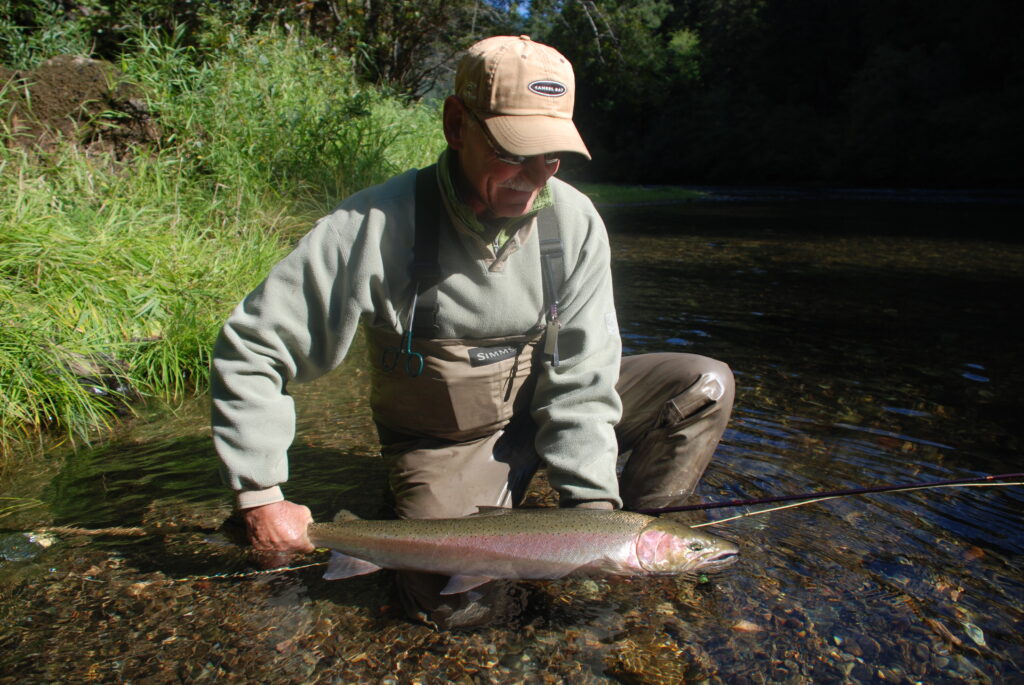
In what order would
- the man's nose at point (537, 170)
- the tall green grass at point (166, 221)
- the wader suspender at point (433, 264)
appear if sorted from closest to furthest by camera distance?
1. the man's nose at point (537, 170)
2. the wader suspender at point (433, 264)
3. the tall green grass at point (166, 221)

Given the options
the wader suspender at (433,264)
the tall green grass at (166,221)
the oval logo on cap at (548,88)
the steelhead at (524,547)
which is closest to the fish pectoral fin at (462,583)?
the steelhead at (524,547)

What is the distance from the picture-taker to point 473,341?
2852 millimetres

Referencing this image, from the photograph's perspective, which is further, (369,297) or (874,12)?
(874,12)

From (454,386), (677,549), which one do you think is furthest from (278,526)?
(677,549)

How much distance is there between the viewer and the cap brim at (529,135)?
242 cm

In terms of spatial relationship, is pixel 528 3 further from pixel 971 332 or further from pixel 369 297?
pixel 369 297

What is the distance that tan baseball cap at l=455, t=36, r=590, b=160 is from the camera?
244 cm

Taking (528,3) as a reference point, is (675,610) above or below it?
below

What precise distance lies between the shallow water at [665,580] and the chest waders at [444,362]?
0.66 metres

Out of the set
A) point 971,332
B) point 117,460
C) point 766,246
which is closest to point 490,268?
point 117,460

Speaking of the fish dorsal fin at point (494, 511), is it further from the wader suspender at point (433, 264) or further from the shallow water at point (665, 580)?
the wader suspender at point (433, 264)

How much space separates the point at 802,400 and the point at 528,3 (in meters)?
15.4

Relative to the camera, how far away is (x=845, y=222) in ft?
62.6

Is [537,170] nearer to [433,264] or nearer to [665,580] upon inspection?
[433,264]
